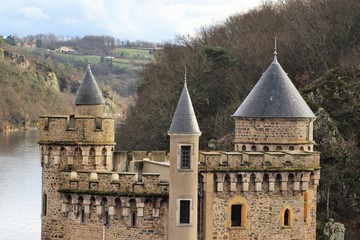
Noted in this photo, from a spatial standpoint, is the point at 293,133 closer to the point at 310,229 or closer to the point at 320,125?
the point at 310,229

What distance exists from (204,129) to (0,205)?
15030 millimetres

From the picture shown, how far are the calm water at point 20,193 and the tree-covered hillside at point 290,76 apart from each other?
814cm

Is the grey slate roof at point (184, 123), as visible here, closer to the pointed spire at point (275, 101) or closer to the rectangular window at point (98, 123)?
the rectangular window at point (98, 123)

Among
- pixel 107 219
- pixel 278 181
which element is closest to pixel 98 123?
pixel 107 219

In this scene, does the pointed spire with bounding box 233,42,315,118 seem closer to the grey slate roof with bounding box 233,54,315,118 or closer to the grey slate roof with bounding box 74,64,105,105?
the grey slate roof with bounding box 233,54,315,118

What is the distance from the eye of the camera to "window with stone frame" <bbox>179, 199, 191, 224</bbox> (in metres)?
34.8

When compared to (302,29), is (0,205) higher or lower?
lower

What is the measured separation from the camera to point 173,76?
8438 cm

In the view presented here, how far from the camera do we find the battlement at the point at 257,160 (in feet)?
117

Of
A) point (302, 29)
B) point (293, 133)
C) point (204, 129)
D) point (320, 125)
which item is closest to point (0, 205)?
point (204, 129)

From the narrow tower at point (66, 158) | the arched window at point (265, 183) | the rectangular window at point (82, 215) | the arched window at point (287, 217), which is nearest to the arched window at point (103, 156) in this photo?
the narrow tower at point (66, 158)

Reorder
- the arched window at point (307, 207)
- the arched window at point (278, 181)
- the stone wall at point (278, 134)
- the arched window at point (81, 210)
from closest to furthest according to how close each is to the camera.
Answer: the arched window at point (81, 210) < the arched window at point (278, 181) < the arched window at point (307, 207) < the stone wall at point (278, 134)

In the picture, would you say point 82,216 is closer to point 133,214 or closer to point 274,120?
point 133,214

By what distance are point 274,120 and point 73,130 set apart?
26.8ft
